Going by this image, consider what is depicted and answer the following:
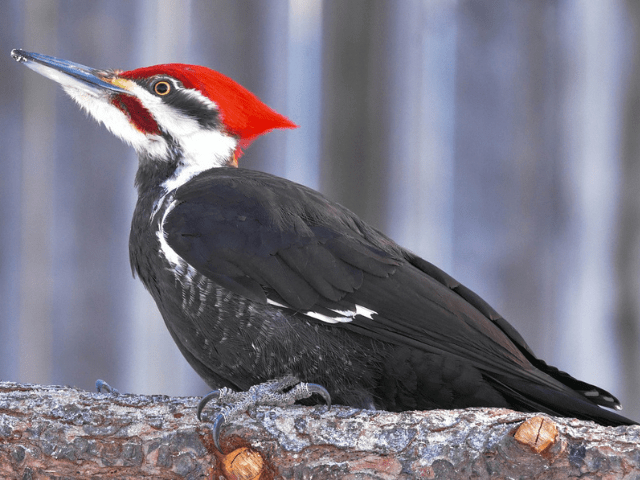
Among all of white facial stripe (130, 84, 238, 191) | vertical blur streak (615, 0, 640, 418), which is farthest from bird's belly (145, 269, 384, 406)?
vertical blur streak (615, 0, 640, 418)

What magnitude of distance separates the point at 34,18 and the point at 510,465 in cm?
161

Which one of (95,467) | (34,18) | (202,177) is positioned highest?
(34,18)

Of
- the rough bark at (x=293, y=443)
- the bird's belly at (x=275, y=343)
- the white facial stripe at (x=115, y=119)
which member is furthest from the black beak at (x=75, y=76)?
the rough bark at (x=293, y=443)

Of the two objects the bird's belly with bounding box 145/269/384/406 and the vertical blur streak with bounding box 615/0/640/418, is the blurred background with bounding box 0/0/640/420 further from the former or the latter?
the bird's belly with bounding box 145/269/384/406

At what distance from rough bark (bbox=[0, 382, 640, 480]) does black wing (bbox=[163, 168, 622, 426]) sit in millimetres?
164

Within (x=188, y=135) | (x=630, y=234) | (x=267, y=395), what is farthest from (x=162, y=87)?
(x=630, y=234)

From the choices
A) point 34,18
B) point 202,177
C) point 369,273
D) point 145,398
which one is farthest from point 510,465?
point 34,18

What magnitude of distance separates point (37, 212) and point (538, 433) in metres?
1.43

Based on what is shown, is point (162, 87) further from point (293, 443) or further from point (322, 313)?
point (293, 443)

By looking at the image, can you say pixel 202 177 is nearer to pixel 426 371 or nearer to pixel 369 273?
pixel 369 273

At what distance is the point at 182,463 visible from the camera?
1036 millimetres

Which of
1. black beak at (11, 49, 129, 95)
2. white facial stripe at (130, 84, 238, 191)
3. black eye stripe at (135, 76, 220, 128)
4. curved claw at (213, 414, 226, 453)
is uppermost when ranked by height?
black beak at (11, 49, 129, 95)

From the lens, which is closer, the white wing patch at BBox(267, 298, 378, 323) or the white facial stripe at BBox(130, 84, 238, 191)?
the white wing patch at BBox(267, 298, 378, 323)

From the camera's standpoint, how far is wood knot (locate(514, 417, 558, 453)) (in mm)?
899
